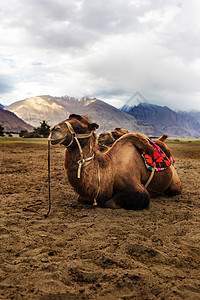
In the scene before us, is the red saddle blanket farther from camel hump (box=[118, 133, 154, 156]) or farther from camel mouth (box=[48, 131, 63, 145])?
camel mouth (box=[48, 131, 63, 145])

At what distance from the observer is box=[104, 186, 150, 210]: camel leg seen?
181 inches

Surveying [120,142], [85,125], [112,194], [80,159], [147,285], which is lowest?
[147,285]

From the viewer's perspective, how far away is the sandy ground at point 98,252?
2322mm

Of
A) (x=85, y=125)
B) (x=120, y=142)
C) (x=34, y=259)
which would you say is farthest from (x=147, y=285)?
(x=120, y=142)

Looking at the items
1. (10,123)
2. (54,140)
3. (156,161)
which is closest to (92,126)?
(54,140)

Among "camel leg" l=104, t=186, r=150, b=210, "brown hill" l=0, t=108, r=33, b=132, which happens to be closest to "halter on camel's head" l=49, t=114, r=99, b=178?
"camel leg" l=104, t=186, r=150, b=210

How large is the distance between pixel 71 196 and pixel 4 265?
3321 millimetres

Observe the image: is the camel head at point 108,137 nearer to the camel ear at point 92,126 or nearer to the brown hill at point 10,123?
the camel ear at point 92,126

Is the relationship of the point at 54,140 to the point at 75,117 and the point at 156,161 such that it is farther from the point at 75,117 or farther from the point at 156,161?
the point at 156,161

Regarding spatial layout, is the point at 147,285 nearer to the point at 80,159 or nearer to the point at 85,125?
the point at 80,159

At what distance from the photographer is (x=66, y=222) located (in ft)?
13.5

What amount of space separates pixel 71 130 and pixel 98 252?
217 centimetres

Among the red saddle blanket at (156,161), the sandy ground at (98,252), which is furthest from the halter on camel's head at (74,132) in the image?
the red saddle blanket at (156,161)

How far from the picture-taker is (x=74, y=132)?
13.8ft
